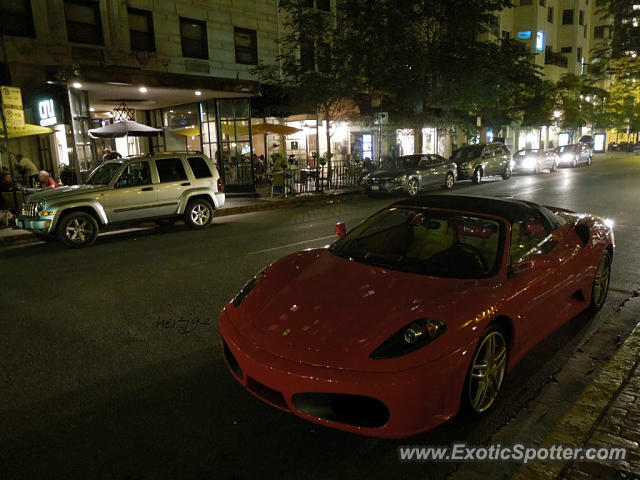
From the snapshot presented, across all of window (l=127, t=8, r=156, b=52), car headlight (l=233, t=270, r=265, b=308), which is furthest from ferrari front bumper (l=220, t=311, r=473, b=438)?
window (l=127, t=8, r=156, b=52)

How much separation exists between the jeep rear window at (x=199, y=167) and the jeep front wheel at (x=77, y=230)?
2.77 meters

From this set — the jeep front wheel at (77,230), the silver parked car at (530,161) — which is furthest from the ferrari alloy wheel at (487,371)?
the silver parked car at (530,161)

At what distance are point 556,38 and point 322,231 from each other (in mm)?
55935

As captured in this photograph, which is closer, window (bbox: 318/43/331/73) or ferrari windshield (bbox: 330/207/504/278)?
ferrari windshield (bbox: 330/207/504/278)

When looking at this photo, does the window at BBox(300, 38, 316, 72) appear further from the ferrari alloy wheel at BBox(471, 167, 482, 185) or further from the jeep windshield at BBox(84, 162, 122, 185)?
the jeep windshield at BBox(84, 162, 122, 185)

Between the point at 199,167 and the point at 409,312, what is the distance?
10122 millimetres

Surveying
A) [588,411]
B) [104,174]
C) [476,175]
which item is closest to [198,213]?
[104,174]

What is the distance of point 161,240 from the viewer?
10.9 metres

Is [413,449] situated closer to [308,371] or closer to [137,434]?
[308,371]

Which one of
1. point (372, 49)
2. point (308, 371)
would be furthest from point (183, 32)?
point (308, 371)

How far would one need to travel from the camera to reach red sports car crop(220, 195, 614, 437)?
2.96 metres

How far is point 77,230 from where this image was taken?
34.0 ft

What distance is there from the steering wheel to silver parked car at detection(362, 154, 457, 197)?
14.2 meters

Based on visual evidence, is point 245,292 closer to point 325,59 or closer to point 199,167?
point 199,167
